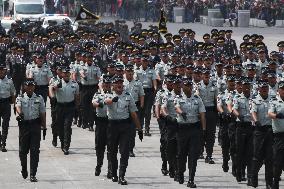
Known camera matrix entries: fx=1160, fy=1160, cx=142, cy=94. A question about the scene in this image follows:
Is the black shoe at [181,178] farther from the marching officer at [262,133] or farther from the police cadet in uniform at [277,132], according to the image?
the police cadet in uniform at [277,132]

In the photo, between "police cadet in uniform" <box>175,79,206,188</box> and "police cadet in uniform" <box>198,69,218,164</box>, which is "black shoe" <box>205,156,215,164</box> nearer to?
"police cadet in uniform" <box>198,69,218,164</box>

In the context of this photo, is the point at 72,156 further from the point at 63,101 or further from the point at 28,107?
the point at 28,107

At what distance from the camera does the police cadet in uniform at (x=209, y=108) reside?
24.4 metres

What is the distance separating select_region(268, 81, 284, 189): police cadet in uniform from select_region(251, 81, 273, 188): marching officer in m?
0.31

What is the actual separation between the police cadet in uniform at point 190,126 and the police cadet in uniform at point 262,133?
3.35ft

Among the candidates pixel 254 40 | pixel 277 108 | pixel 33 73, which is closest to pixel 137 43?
pixel 254 40

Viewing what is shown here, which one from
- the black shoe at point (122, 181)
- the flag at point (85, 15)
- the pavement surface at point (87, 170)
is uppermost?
the flag at point (85, 15)

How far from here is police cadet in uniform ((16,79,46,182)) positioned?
2222 cm

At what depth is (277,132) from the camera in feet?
68.7

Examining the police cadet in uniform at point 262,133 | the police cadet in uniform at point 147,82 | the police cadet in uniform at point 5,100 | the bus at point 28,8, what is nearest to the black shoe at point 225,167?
the police cadet in uniform at point 262,133

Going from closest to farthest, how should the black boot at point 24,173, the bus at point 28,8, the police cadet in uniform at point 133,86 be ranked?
the black boot at point 24,173
the police cadet in uniform at point 133,86
the bus at point 28,8

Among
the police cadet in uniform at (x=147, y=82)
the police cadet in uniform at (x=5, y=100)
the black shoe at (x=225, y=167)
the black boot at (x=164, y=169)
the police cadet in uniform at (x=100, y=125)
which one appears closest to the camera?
the police cadet in uniform at (x=100, y=125)

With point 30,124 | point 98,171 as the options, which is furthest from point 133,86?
point 30,124

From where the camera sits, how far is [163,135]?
76.1ft
